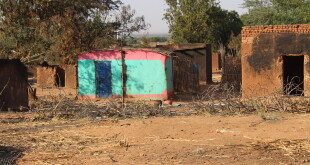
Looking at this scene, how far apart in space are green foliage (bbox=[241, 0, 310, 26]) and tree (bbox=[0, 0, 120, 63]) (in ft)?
42.5

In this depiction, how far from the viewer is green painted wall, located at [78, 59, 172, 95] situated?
18.5 m

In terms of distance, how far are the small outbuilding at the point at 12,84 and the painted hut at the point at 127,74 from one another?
490 centimetres

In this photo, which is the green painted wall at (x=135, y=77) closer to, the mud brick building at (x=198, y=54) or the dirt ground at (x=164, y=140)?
the mud brick building at (x=198, y=54)

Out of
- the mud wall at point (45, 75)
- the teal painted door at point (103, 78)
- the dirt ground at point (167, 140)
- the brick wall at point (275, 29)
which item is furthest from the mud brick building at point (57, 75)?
the dirt ground at point (167, 140)

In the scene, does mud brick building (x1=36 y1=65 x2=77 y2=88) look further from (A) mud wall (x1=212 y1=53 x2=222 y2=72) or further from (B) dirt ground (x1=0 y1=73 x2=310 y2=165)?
(A) mud wall (x1=212 y1=53 x2=222 y2=72)

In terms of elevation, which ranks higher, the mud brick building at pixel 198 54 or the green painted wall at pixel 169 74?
the mud brick building at pixel 198 54

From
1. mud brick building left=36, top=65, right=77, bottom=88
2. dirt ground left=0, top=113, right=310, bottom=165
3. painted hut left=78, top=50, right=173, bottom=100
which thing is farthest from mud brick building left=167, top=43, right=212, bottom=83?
dirt ground left=0, top=113, right=310, bottom=165

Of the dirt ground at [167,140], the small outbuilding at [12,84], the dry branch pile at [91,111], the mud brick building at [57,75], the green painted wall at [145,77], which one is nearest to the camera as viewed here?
the dirt ground at [167,140]

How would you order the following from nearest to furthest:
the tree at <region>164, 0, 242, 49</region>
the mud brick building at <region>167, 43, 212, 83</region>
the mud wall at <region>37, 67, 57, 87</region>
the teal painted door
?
the teal painted door < the mud wall at <region>37, 67, 57, 87</region> < the mud brick building at <region>167, 43, 212, 83</region> < the tree at <region>164, 0, 242, 49</region>

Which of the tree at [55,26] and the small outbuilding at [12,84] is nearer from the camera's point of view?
the small outbuilding at [12,84]

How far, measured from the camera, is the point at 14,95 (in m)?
14.1

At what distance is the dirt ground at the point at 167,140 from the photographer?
7.38 m

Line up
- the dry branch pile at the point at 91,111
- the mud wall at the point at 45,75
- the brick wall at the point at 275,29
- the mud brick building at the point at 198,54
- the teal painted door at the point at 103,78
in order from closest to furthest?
the dry branch pile at the point at 91,111
the brick wall at the point at 275,29
the teal painted door at the point at 103,78
the mud wall at the point at 45,75
the mud brick building at the point at 198,54

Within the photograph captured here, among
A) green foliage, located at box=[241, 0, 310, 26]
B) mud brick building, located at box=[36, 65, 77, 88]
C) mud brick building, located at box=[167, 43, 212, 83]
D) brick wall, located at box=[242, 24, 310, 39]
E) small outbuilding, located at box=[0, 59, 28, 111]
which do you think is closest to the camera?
small outbuilding, located at box=[0, 59, 28, 111]
